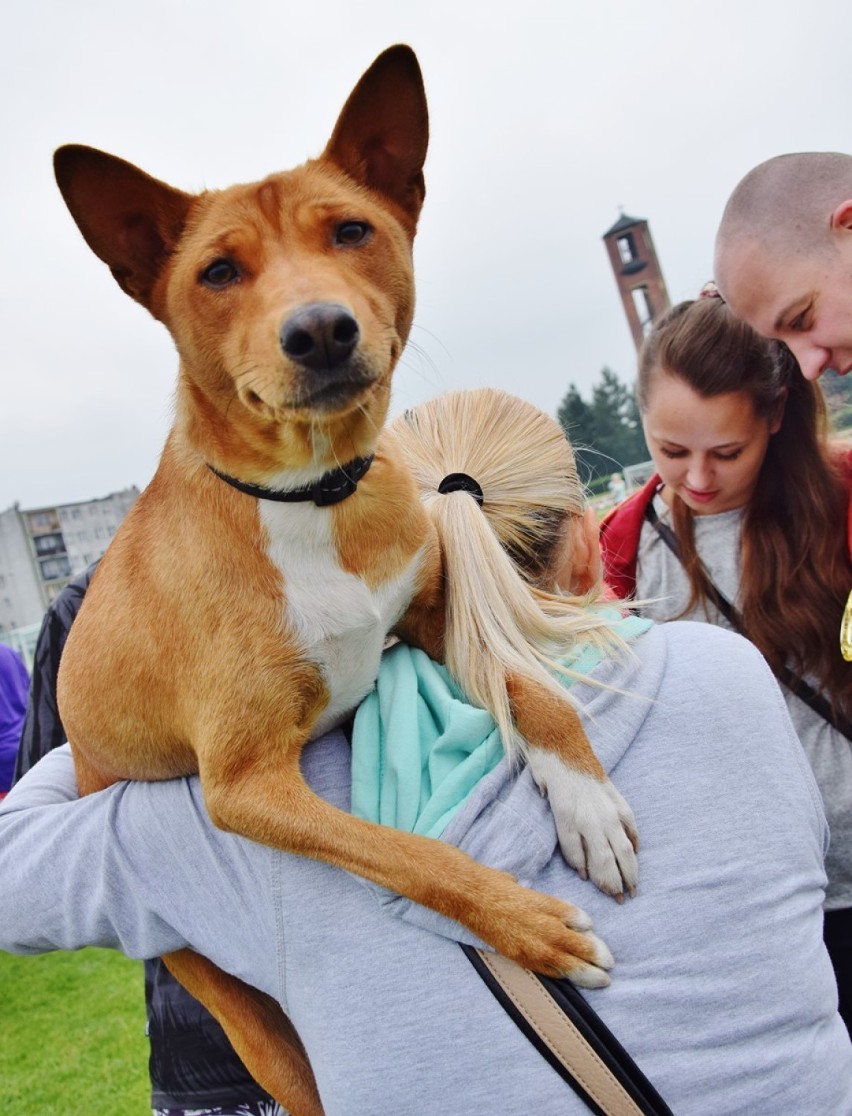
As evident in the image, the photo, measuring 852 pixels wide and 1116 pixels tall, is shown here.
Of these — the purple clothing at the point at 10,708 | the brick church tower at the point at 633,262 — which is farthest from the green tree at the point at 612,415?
the purple clothing at the point at 10,708

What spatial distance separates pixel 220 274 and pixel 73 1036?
546cm

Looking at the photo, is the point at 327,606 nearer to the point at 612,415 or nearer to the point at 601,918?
the point at 601,918

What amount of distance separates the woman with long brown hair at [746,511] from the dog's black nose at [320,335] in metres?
1.91

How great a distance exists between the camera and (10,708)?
611 centimetres

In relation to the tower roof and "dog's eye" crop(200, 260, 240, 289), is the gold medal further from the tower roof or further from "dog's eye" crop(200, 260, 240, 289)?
the tower roof

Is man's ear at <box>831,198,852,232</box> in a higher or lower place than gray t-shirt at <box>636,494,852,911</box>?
higher

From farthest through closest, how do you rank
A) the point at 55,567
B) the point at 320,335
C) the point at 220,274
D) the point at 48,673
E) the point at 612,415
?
the point at 55,567, the point at 612,415, the point at 48,673, the point at 220,274, the point at 320,335

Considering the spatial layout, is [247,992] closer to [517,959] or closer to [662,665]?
[517,959]

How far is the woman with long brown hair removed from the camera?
288 cm

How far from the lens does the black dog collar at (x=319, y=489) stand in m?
1.79

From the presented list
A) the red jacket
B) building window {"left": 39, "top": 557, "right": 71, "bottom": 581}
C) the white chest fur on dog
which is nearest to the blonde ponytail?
the white chest fur on dog

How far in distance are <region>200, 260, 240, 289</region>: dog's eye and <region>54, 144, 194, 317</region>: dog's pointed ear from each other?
0.58 feet

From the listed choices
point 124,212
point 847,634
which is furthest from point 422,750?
point 847,634

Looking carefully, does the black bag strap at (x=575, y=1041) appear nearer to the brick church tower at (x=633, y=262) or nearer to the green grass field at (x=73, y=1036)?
the green grass field at (x=73, y=1036)
